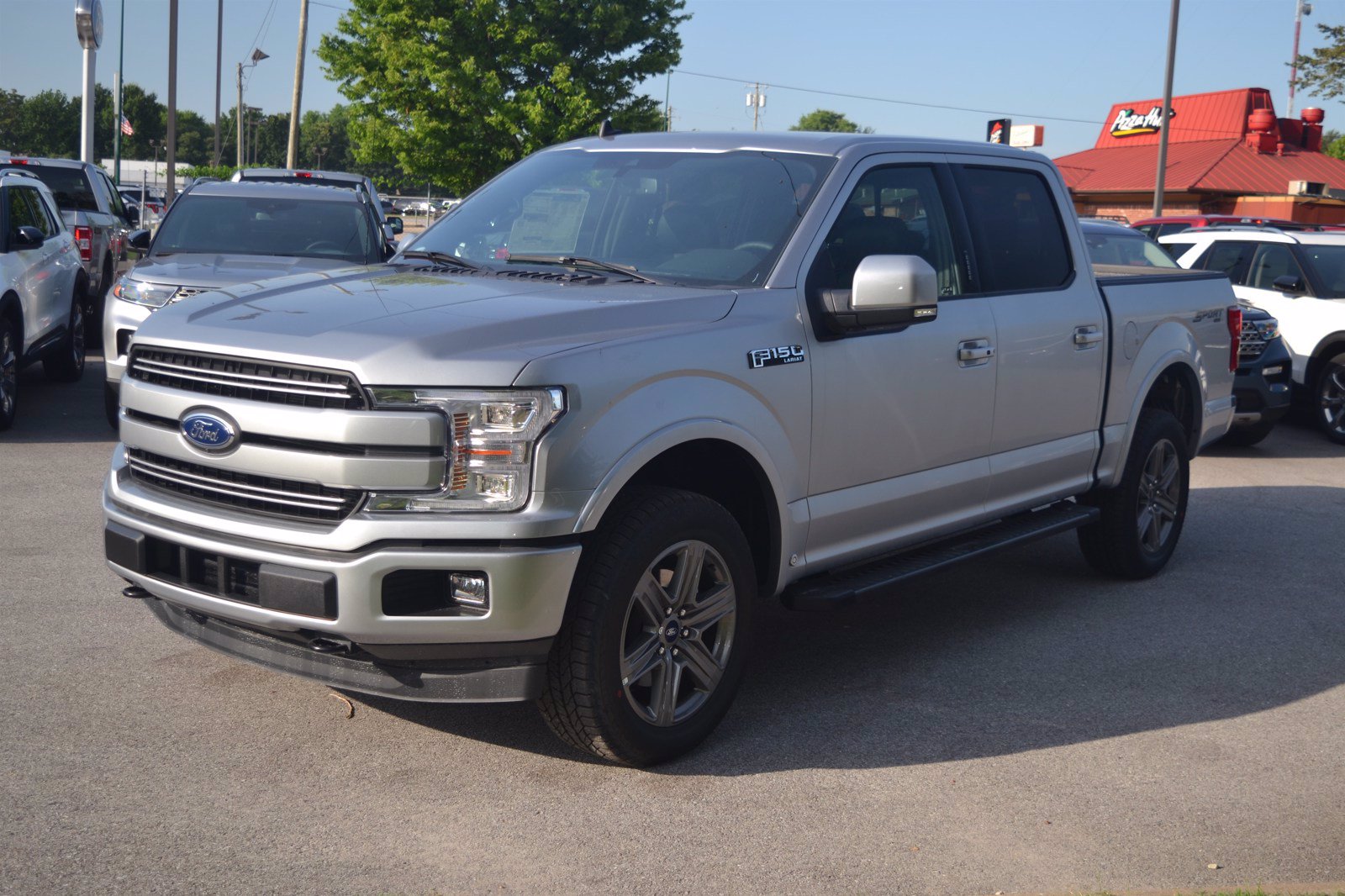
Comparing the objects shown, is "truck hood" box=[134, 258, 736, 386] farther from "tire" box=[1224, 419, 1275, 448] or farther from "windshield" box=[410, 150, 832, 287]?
"tire" box=[1224, 419, 1275, 448]

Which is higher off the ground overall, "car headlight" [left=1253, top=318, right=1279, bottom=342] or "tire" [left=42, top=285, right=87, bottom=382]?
"car headlight" [left=1253, top=318, right=1279, bottom=342]

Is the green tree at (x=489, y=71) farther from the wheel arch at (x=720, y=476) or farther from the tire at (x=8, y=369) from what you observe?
the wheel arch at (x=720, y=476)

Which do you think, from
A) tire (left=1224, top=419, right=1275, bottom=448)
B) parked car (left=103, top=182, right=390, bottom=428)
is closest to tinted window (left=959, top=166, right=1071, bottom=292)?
parked car (left=103, top=182, right=390, bottom=428)

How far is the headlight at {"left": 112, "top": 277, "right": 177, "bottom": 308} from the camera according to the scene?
9047 millimetres

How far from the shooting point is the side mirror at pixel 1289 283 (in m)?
12.9

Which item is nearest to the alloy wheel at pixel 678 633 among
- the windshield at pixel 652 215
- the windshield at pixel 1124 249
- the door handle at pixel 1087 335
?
the windshield at pixel 652 215

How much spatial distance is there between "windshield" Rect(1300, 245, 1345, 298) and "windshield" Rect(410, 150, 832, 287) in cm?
987

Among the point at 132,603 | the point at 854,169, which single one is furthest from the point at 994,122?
the point at 132,603

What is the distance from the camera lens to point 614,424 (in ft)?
12.8

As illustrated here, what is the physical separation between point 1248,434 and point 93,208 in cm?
1484

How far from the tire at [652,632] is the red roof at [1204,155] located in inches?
1568

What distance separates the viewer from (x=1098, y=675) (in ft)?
17.8

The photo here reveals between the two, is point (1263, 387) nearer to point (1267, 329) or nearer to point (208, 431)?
point (1267, 329)

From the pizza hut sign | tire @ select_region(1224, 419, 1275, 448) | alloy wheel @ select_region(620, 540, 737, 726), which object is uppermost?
the pizza hut sign
